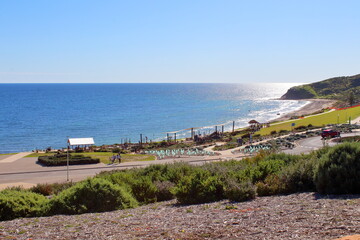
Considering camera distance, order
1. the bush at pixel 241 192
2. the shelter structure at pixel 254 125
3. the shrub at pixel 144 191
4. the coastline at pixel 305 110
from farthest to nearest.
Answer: the coastline at pixel 305 110
the shelter structure at pixel 254 125
the shrub at pixel 144 191
the bush at pixel 241 192

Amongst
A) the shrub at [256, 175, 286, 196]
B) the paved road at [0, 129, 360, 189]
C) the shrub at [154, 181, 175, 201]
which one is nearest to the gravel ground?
the shrub at [256, 175, 286, 196]

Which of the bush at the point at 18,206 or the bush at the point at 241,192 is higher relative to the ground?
the bush at the point at 241,192

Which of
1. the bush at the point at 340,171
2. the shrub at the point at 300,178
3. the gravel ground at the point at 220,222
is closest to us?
the gravel ground at the point at 220,222

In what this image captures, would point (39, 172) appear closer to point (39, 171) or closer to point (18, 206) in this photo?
point (39, 171)

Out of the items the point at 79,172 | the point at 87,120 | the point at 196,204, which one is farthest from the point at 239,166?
the point at 87,120

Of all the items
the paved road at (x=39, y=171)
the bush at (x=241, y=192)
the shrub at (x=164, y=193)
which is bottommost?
the paved road at (x=39, y=171)

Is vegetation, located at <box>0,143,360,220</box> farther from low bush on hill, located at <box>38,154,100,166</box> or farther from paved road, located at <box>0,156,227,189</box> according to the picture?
low bush on hill, located at <box>38,154,100,166</box>

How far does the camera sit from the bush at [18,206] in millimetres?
11500

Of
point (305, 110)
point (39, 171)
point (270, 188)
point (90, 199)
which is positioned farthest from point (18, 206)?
point (305, 110)

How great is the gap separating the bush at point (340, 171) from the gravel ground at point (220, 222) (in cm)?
47

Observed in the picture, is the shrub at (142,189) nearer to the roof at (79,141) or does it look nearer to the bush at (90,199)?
the bush at (90,199)

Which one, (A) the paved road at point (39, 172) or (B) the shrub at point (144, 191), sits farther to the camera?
(A) the paved road at point (39, 172)

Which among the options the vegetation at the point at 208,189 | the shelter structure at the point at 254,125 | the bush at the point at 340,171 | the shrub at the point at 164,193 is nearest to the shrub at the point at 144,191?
the vegetation at the point at 208,189

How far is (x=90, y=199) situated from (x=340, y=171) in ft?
26.4
